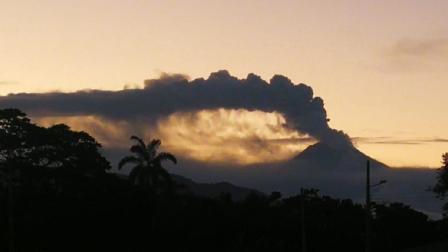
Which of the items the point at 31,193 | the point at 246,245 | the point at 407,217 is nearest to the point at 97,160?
the point at 31,193

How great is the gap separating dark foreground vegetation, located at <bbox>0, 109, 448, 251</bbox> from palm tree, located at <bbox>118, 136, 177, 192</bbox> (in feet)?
0.30

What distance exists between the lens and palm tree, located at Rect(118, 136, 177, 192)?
79188 mm

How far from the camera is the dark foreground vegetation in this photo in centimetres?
6719

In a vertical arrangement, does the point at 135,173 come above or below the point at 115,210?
above

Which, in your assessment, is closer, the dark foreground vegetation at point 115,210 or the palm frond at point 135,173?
the dark foreground vegetation at point 115,210

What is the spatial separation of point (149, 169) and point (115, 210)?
370 inches

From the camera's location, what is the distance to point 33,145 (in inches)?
2987

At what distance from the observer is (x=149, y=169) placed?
79688mm

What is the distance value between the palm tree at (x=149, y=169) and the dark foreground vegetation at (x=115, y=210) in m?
0.09

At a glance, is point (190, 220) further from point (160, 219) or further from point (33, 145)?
point (33, 145)

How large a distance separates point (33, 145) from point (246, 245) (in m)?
20.7

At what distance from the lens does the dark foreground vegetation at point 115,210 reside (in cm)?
6719

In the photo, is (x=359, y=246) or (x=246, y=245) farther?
(x=359, y=246)

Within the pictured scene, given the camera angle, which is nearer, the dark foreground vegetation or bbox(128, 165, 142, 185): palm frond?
the dark foreground vegetation
